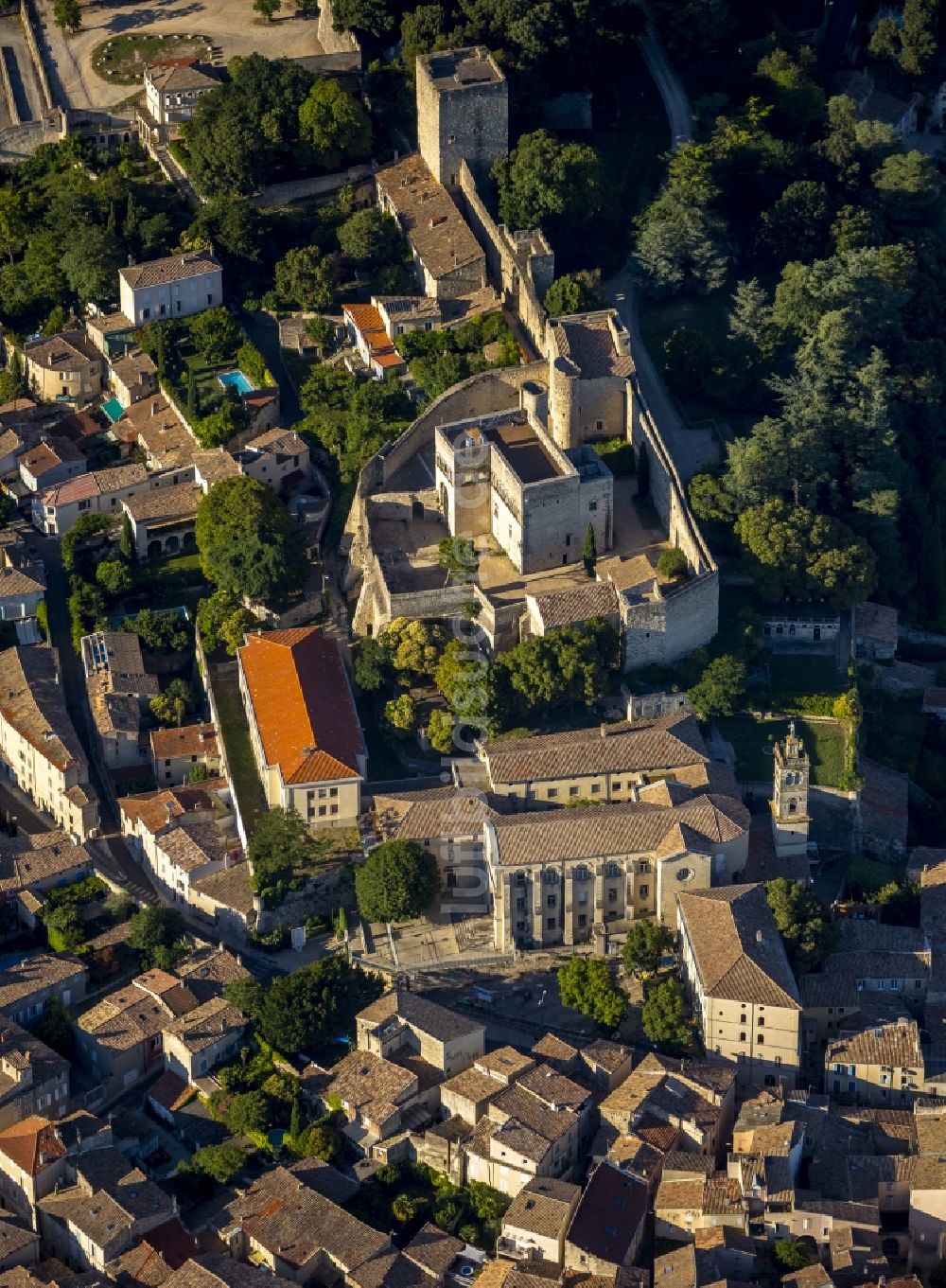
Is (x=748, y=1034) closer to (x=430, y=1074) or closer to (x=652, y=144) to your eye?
(x=430, y=1074)

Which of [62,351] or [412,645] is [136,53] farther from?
[412,645]

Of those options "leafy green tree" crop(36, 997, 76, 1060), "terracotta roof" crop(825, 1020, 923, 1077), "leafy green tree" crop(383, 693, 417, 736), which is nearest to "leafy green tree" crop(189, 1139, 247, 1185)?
"leafy green tree" crop(36, 997, 76, 1060)

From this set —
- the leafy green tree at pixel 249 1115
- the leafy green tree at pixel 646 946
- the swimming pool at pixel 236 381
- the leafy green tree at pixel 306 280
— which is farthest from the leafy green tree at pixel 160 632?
the leafy green tree at pixel 646 946

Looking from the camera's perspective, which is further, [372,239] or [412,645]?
[372,239]

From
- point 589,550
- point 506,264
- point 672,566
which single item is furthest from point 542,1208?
point 506,264

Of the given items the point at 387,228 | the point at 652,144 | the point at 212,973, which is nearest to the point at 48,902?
the point at 212,973

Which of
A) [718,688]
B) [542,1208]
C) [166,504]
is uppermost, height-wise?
[166,504]
